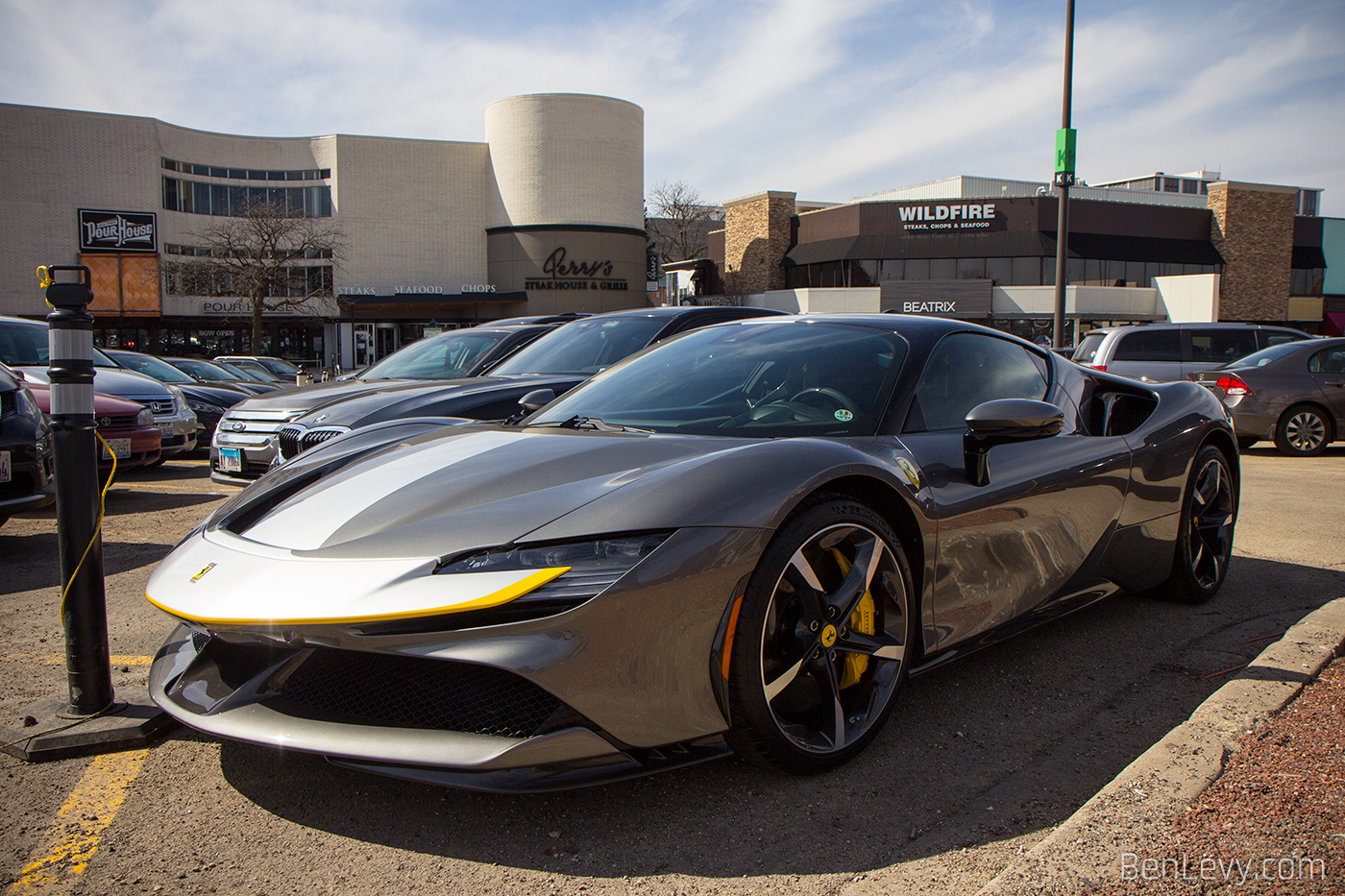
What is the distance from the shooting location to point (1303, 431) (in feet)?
36.9

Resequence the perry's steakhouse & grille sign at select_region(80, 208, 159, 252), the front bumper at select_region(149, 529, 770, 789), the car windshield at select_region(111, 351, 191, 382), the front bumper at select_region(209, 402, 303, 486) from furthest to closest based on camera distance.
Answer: the perry's steakhouse & grille sign at select_region(80, 208, 159, 252) < the car windshield at select_region(111, 351, 191, 382) < the front bumper at select_region(209, 402, 303, 486) < the front bumper at select_region(149, 529, 770, 789)

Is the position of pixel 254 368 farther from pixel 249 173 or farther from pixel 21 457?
pixel 249 173

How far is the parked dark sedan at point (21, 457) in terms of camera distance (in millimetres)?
4961

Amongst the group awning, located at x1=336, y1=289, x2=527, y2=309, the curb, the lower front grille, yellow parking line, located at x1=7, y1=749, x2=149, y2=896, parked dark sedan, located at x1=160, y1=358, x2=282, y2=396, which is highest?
awning, located at x1=336, y1=289, x2=527, y2=309

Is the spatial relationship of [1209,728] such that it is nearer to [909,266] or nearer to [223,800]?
[223,800]

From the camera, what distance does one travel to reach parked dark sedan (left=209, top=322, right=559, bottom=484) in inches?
255

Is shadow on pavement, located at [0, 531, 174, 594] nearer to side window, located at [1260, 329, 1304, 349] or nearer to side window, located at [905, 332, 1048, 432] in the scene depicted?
side window, located at [905, 332, 1048, 432]

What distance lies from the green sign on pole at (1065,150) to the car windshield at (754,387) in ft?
40.0

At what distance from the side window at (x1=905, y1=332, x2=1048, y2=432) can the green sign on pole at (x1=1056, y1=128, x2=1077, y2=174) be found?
11.7m

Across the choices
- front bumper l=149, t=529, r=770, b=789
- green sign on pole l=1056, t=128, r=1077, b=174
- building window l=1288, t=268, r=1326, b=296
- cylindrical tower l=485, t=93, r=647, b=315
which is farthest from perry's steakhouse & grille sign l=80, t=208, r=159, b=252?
building window l=1288, t=268, r=1326, b=296

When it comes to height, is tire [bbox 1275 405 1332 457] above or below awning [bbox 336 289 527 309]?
below

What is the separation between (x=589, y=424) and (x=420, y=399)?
3.56 m

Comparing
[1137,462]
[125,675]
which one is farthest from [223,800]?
[1137,462]

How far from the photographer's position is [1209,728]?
243cm
